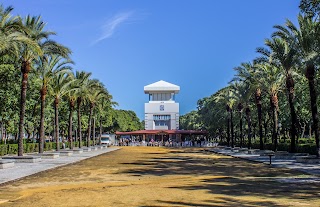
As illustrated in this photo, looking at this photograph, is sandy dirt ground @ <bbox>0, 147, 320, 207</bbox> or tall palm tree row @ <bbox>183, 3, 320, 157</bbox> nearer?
sandy dirt ground @ <bbox>0, 147, 320, 207</bbox>

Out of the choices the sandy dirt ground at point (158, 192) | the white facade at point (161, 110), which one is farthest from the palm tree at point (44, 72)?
the white facade at point (161, 110)

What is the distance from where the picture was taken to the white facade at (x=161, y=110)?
9694 cm

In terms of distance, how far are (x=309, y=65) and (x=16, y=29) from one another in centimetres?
1954

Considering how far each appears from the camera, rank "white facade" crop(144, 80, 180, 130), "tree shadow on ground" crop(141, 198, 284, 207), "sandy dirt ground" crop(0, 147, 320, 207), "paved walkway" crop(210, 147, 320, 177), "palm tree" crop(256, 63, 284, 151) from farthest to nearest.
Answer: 1. "white facade" crop(144, 80, 180, 130)
2. "palm tree" crop(256, 63, 284, 151)
3. "paved walkway" crop(210, 147, 320, 177)
4. "sandy dirt ground" crop(0, 147, 320, 207)
5. "tree shadow on ground" crop(141, 198, 284, 207)

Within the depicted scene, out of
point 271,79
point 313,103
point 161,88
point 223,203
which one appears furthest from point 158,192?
point 161,88

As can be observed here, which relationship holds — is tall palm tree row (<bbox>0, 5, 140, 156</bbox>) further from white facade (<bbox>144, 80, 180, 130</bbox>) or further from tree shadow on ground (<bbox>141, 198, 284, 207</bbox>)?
white facade (<bbox>144, 80, 180, 130</bbox>)

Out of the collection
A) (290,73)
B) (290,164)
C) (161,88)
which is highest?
(161,88)

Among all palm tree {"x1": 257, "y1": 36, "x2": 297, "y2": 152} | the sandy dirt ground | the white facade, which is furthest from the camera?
the white facade

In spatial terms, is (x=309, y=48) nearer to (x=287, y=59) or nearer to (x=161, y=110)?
(x=287, y=59)

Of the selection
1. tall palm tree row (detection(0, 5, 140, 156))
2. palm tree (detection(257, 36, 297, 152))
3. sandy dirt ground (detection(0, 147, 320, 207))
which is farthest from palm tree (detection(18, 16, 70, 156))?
palm tree (detection(257, 36, 297, 152))

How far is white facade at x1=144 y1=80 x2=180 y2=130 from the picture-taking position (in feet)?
318

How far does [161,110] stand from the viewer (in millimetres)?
97062

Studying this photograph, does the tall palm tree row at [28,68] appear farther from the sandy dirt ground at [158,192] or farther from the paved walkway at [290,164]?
the paved walkway at [290,164]

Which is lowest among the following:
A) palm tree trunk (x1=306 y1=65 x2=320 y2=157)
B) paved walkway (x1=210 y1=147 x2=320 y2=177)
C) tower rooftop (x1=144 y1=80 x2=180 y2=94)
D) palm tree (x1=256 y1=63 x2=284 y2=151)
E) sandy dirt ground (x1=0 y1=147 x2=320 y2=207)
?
paved walkway (x1=210 y1=147 x2=320 y2=177)
